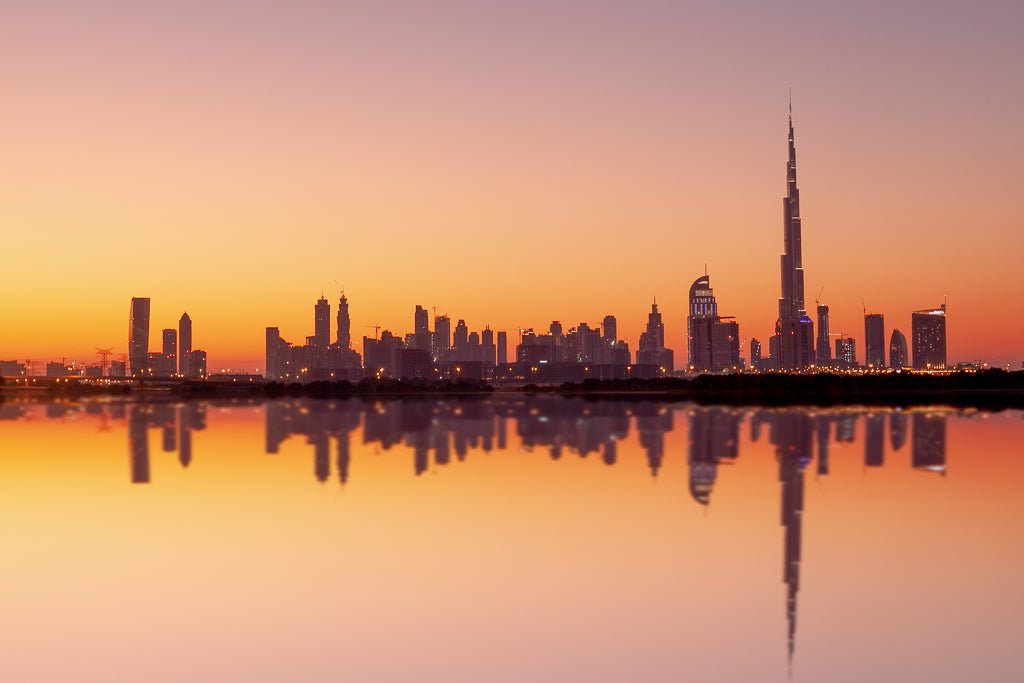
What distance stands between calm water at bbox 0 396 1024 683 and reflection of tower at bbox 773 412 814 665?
0.08 metres

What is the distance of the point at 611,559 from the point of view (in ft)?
47.9

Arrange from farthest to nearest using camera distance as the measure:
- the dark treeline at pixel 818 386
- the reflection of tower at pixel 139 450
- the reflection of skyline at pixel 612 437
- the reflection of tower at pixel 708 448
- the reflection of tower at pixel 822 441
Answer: the dark treeline at pixel 818 386 → the reflection of tower at pixel 822 441 → the reflection of tower at pixel 139 450 → the reflection of skyline at pixel 612 437 → the reflection of tower at pixel 708 448

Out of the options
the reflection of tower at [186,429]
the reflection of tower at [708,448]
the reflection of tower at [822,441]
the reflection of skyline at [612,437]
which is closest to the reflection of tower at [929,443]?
the reflection of skyline at [612,437]

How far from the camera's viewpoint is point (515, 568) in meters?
14.0

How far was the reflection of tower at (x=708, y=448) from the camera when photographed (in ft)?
74.3

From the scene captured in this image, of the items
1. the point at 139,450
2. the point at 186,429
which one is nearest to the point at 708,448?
the point at 139,450

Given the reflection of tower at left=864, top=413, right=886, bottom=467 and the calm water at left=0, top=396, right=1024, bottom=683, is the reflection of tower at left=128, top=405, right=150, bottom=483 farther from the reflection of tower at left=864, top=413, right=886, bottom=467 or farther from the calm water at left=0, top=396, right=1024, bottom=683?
the reflection of tower at left=864, top=413, right=886, bottom=467

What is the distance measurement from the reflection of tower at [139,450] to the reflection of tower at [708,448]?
45.4 feet

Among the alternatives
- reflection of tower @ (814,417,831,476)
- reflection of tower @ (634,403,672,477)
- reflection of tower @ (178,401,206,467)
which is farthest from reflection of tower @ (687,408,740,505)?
reflection of tower @ (178,401,206,467)

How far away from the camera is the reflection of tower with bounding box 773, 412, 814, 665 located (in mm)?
11902

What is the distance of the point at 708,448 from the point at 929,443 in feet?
30.4

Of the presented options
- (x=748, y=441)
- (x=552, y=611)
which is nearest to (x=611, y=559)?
(x=552, y=611)

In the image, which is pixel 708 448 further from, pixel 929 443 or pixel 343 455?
pixel 343 455

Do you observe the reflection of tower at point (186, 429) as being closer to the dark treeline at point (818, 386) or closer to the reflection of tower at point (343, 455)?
the reflection of tower at point (343, 455)
